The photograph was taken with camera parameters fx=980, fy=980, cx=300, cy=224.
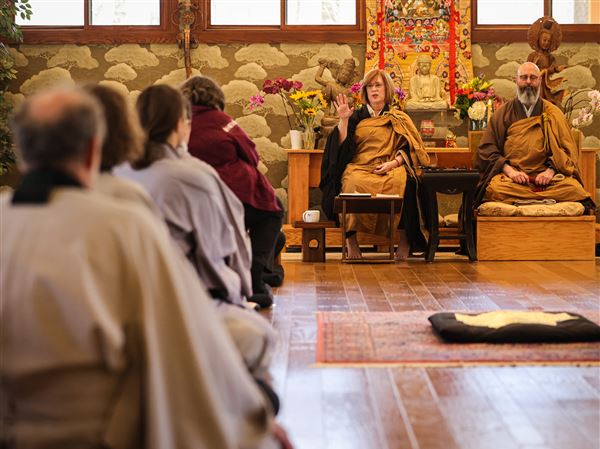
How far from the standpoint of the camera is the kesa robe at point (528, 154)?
275 inches

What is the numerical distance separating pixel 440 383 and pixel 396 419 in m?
0.43

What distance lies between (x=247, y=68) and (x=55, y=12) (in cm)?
175

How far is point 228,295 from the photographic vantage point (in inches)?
117

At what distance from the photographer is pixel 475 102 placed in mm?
7871

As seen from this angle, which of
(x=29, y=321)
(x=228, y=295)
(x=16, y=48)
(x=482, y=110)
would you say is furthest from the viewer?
(x=16, y=48)

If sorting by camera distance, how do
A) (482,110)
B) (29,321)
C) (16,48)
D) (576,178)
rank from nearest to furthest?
(29,321) → (576,178) → (482,110) → (16,48)

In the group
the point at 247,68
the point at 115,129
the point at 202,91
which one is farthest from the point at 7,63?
the point at 115,129

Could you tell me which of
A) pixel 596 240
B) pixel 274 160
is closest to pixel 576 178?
pixel 596 240

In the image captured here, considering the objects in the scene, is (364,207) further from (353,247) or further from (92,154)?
(92,154)

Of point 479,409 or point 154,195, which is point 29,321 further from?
point 479,409

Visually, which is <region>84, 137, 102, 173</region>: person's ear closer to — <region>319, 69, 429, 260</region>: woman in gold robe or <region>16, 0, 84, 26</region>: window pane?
<region>319, 69, 429, 260</region>: woman in gold robe

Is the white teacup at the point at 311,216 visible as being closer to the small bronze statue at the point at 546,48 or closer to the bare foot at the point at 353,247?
the bare foot at the point at 353,247

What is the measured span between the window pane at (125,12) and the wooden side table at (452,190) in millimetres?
3166

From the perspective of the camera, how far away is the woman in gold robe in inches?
273
